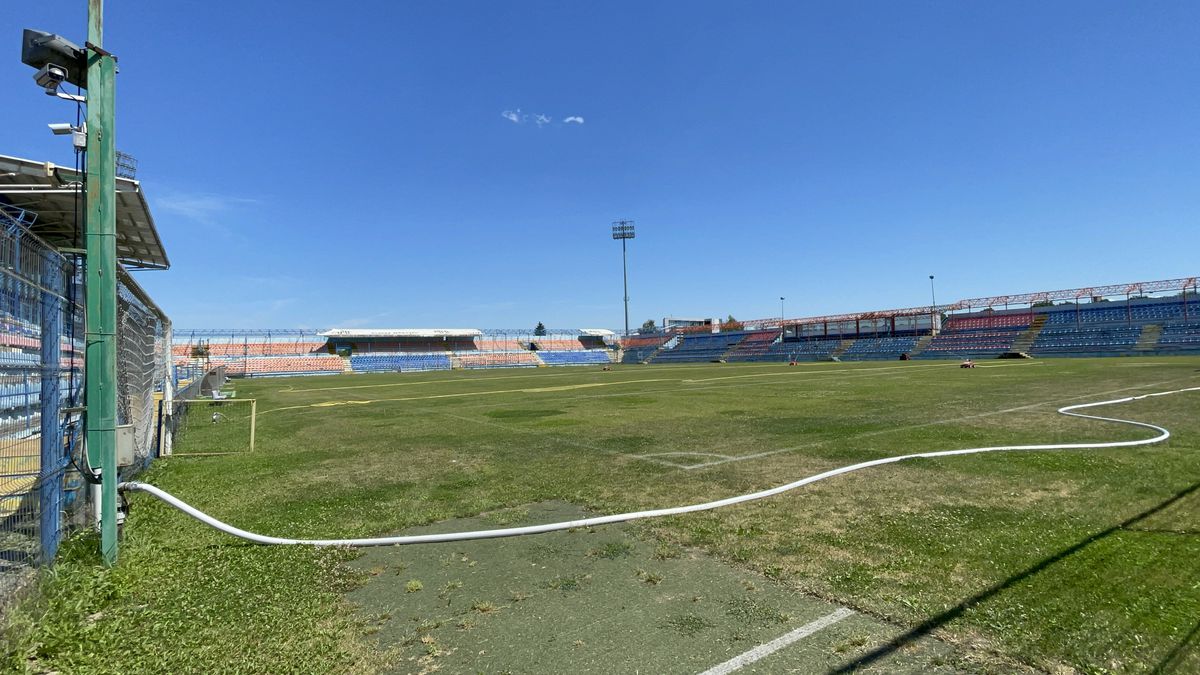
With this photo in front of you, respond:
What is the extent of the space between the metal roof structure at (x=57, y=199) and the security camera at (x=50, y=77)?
1.82 m

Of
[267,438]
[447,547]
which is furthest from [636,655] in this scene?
[267,438]

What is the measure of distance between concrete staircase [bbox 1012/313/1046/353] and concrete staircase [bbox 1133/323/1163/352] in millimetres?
8731

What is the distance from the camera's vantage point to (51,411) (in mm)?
4973

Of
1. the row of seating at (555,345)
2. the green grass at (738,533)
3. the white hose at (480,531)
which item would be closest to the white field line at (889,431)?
the green grass at (738,533)

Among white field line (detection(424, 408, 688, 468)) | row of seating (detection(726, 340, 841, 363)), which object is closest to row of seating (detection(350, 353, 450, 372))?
row of seating (detection(726, 340, 841, 363))

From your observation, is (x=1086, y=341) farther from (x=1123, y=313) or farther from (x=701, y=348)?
(x=701, y=348)

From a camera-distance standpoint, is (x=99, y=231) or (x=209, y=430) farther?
(x=209, y=430)

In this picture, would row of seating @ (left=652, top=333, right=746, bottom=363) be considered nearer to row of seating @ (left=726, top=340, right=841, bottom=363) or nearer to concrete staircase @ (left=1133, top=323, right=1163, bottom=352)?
row of seating @ (left=726, top=340, right=841, bottom=363)

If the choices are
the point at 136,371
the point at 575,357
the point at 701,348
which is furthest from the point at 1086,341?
the point at 136,371

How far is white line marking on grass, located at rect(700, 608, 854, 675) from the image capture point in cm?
313

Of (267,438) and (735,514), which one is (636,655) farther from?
(267,438)

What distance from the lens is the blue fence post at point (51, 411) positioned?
4621 millimetres

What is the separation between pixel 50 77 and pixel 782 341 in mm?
89712

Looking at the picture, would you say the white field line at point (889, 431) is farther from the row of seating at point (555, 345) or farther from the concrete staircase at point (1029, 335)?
the row of seating at point (555, 345)
